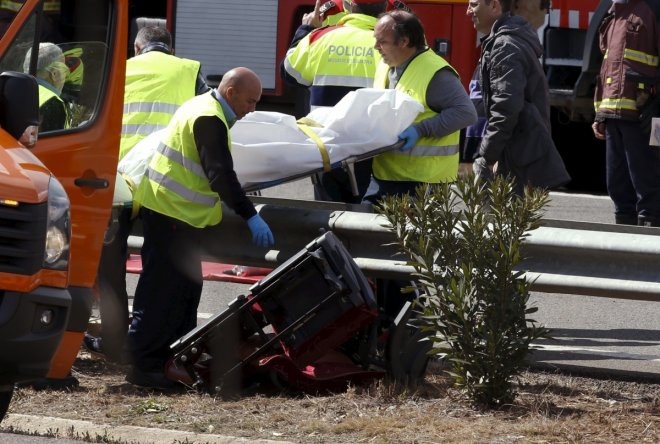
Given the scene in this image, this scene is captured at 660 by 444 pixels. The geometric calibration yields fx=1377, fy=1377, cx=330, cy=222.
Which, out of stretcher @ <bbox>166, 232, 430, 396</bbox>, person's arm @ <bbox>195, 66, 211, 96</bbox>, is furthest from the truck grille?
person's arm @ <bbox>195, 66, 211, 96</bbox>

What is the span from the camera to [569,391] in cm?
634

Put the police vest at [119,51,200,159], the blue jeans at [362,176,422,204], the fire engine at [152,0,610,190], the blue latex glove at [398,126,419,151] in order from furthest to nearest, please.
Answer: the fire engine at [152,0,610,190], the police vest at [119,51,200,159], the blue jeans at [362,176,422,204], the blue latex glove at [398,126,419,151]

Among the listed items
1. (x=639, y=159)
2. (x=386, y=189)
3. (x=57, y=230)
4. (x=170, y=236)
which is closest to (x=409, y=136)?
(x=386, y=189)

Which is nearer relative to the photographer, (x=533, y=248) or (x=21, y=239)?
(x=21, y=239)

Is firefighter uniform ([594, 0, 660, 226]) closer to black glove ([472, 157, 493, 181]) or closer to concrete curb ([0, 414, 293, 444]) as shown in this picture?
black glove ([472, 157, 493, 181])

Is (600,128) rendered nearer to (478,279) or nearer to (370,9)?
(370,9)

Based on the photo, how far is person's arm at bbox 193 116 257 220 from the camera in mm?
6363

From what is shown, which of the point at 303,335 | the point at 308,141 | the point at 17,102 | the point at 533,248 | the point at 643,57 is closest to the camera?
the point at 17,102

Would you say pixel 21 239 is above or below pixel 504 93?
below

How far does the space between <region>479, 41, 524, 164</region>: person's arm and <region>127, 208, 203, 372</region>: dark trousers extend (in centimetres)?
→ 182

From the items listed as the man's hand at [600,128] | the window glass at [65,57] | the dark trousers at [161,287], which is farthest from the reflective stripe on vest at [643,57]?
the window glass at [65,57]

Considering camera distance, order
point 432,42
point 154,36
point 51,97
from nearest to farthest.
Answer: point 51,97
point 154,36
point 432,42

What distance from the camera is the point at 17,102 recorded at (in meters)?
4.97

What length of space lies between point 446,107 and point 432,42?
621 cm
